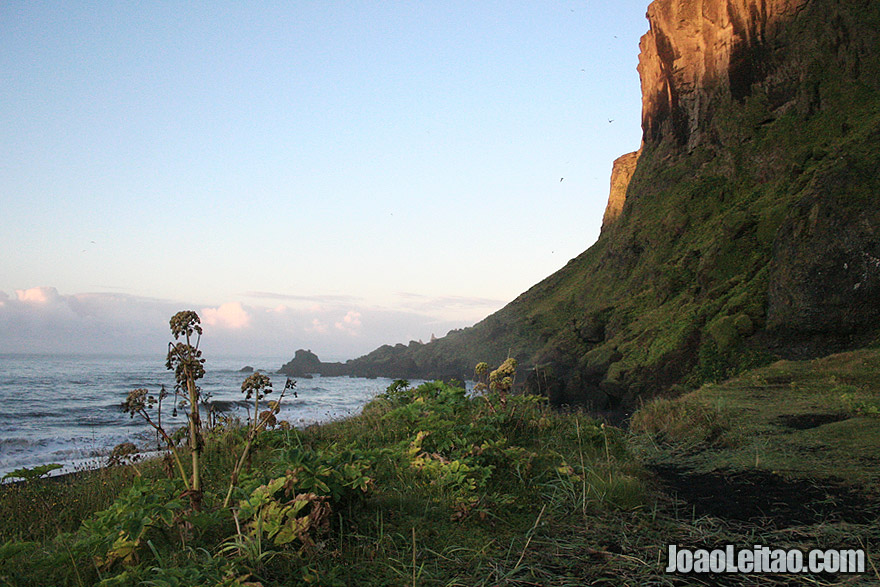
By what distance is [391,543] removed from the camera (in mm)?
2816

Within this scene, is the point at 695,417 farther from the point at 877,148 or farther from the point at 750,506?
the point at 877,148

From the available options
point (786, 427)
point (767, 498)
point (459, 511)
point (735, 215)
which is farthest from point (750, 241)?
point (459, 511)

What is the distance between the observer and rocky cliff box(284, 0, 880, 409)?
14742 millimetres

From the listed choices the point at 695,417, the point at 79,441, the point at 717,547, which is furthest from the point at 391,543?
the point at 79,441

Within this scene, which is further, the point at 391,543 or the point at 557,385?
the point at 557,385

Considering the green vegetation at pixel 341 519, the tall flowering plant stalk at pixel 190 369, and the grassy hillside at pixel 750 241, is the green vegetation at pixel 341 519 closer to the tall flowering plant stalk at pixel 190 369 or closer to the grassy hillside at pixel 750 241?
the tall flowering plant stalk at pixel 190 369

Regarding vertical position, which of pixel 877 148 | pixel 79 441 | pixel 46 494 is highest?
pixel 877 148

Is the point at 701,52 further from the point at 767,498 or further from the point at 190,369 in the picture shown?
the point at 190,369

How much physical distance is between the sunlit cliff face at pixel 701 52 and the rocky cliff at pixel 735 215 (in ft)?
0.32

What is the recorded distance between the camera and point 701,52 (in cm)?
3588

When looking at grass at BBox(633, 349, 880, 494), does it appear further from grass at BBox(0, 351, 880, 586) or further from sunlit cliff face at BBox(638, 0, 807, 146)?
sunlit cliff face at BBox(638, 0, 807, 146)

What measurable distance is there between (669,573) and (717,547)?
484 mm

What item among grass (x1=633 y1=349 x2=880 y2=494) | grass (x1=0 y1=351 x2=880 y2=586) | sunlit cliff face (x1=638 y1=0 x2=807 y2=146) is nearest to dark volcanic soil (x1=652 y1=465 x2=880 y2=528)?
grass (x1=0 y1=351 x2=880 y2=586)

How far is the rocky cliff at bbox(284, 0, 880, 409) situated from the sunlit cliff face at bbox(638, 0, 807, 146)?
0.10 m
